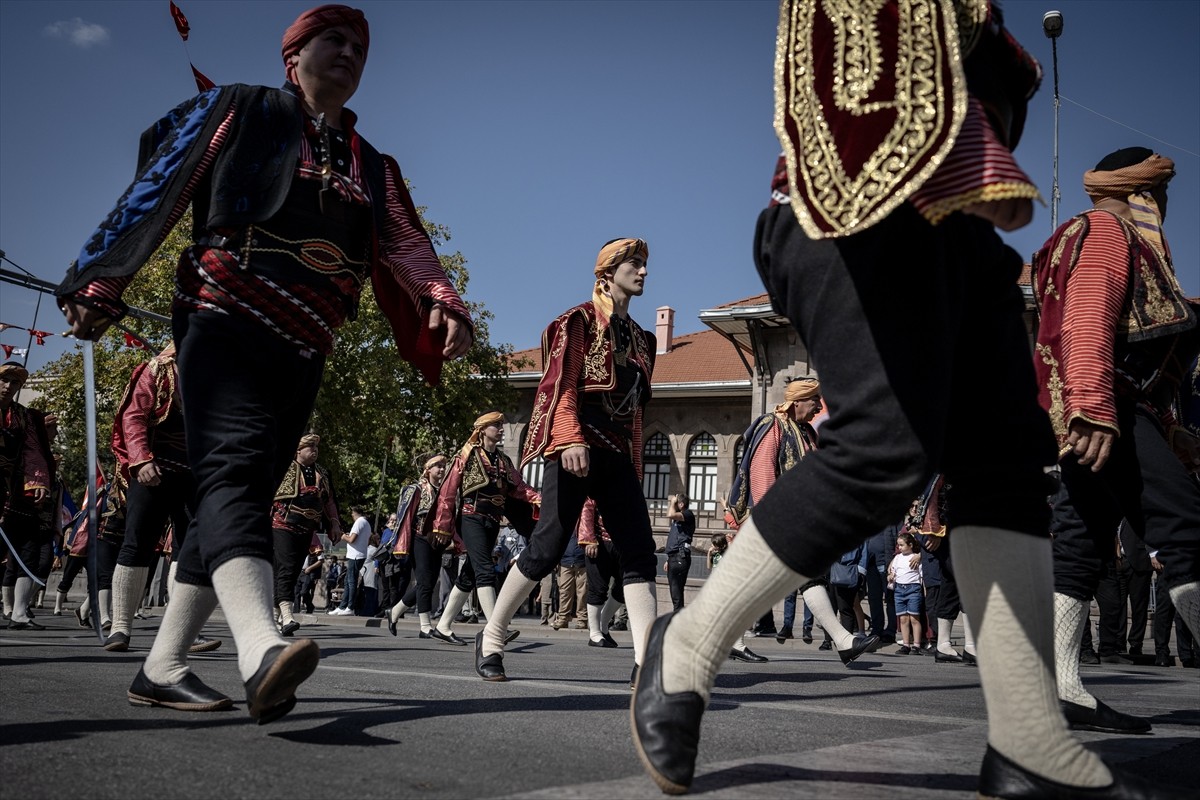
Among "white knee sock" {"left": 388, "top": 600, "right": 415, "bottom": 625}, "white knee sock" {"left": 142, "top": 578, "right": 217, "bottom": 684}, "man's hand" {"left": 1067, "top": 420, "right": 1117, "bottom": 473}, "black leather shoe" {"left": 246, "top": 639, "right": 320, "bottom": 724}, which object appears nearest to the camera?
"black leather shoe" {"left": 246, "top": 639, "right": 320, "bottom": 724}

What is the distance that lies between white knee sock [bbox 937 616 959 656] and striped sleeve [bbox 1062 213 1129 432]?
8.41 meters

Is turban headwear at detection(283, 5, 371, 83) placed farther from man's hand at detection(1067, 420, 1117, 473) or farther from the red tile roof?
the red tile roof

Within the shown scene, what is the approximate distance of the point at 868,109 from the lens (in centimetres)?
203

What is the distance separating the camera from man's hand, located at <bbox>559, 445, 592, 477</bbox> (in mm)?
5340

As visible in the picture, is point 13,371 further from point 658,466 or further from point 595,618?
point 658,466

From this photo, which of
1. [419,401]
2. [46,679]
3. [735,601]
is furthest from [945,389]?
[419,401]

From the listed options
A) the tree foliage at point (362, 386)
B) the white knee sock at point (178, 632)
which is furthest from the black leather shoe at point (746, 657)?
the tree foliage at point (362, 386)

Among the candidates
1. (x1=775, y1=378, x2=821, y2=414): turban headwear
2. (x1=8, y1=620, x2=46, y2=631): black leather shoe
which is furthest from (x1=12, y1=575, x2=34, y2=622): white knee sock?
(x1=775, y1=378, x2=821, y2=414): turban headwear

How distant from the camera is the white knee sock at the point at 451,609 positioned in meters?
11.5

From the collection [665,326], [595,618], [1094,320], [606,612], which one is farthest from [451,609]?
[665,326]

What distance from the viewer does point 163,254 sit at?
32.2 meters

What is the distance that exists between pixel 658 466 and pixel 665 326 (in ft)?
28.2

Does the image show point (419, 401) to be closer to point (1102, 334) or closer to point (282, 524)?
point (282, 524)

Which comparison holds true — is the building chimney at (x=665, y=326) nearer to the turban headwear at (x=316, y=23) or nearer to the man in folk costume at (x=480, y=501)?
the man in folk costume at (x=480, y=501)
